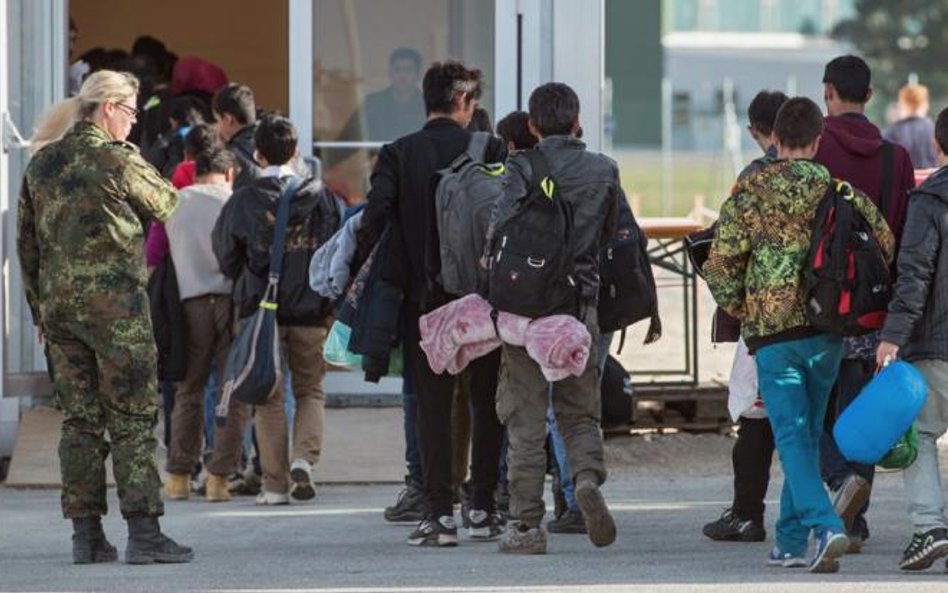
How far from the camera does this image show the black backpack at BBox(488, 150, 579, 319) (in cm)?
838

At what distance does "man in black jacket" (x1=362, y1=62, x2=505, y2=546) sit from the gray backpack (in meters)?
0.15

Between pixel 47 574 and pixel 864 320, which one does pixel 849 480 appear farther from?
pixel 47 574

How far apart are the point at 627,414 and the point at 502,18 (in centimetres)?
282

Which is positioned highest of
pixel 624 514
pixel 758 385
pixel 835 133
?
pixel 835 133

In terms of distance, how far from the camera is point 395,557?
28.9 feet

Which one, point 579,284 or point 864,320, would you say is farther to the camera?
point 579,284

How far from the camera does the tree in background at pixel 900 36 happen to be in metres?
57.8

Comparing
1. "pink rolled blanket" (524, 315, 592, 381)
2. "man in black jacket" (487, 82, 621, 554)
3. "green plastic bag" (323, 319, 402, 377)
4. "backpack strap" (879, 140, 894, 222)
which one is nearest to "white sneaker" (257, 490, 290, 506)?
"green plastic bag" (323, 319, 402, 377)

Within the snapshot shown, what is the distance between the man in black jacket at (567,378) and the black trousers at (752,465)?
0.71 meters

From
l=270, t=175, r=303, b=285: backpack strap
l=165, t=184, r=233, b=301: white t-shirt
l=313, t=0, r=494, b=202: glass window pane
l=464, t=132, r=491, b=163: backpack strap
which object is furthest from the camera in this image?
l=313, t=0, r=494, b=202: glass window pane

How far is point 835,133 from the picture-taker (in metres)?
8.65

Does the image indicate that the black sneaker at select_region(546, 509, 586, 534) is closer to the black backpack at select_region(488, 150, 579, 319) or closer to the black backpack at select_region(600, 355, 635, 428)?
the black backpack at select_region(600, 355, 635, 428)

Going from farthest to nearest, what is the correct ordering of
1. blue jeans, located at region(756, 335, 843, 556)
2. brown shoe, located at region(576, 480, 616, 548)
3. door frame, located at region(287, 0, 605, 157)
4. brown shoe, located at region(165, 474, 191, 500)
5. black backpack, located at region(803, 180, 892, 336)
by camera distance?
1. door frame, located at region(287, 0, 605, 157)
2. brown shoe, located at region(165, 474, 191, 500)
3. brown shoe, located at region(576, 480, 616, 548)
4. blue jeans, located at region(756, 335, 843, 556)
5. black backpack, located at region(803, 180, 892, 336)

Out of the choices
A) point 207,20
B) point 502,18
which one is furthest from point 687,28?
point 502,18
